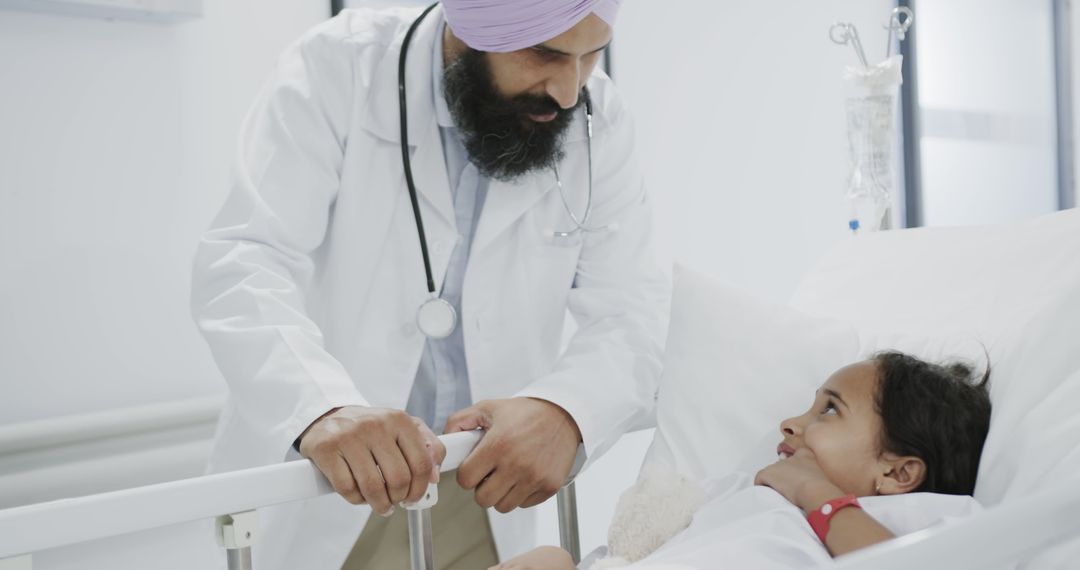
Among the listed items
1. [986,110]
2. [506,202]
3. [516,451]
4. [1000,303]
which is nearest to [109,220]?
[506,202]

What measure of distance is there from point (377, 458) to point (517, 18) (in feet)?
2.27

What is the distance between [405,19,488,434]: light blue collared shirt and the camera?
158 centimetres

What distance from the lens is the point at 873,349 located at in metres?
1.50

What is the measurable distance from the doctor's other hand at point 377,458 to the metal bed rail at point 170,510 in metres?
0.04

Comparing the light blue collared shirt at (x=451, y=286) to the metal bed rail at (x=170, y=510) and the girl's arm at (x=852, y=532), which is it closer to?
the metal bed rail at (x=170, y=510)

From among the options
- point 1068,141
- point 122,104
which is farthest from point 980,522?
point 1068,141

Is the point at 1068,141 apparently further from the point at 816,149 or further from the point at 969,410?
the point at 969,410

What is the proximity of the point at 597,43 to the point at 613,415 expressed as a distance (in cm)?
56

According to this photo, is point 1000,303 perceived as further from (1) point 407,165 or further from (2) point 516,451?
(1) point 407,165

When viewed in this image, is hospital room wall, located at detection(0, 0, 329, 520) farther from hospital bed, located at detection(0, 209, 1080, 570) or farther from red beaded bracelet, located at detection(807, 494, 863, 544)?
red beaded bracelet, located at detection(807, 494, 863, 544)

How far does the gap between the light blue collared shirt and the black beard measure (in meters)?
0.04

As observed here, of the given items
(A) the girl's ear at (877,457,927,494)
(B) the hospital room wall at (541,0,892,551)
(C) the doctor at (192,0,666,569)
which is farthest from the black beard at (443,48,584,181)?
(B) the hospital room wall at (541,0,892,551)

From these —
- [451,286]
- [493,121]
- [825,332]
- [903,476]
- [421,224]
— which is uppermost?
[493,121]

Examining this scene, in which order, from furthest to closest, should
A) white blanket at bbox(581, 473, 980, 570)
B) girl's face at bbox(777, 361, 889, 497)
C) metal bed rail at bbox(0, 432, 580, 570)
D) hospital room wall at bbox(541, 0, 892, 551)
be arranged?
hospital room wall at bbox(541, 0, 892, 551) → girl's face at bbox(777, 361, 889, 497) → white blanket at bbox(581, 473, 980, 570) → metal bed rail at bbox(0, 432, 580, 570)
